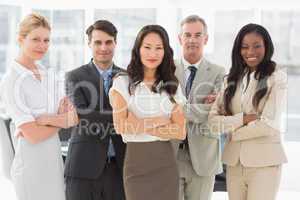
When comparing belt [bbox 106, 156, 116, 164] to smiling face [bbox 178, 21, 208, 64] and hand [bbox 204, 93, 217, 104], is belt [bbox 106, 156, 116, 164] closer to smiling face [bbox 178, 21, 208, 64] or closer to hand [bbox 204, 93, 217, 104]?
hand [bbox 204, 93, 217, 104]

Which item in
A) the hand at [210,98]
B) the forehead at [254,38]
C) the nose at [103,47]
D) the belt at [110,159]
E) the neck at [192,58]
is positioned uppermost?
the forehead at [254,38]

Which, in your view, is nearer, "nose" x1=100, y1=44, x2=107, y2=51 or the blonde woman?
the blonde woman

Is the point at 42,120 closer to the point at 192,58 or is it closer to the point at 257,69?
the point at 192,58

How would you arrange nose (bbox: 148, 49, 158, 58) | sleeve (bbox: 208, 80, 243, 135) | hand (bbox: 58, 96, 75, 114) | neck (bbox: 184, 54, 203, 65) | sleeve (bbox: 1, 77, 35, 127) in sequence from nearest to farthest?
sleeve (bbox: 1, 77, 35, 127) < nose (bbox: 148, 49, 158, 58) < hand (bbox: 58, 96, 75, 114) < sleeve (bbox: 208, 80, 243, 135) < neck (bbox: 184, 54, 203, 65)

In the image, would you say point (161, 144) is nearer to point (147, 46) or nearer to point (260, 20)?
point (147, 46)

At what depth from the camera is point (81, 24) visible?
7098 millimetres

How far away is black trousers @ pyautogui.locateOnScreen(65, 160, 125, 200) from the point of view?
279cm

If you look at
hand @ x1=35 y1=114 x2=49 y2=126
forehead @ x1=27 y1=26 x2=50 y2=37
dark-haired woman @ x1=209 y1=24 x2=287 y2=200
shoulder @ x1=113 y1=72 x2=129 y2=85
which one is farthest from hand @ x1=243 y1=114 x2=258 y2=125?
forehead @ x1=27 y1=26 x2=50 y2=37

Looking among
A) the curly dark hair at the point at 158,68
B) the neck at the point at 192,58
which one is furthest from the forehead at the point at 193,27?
the curly dark hair at the point at 158,68

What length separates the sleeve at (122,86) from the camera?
249 cm

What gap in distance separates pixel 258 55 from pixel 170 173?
94 centimetres

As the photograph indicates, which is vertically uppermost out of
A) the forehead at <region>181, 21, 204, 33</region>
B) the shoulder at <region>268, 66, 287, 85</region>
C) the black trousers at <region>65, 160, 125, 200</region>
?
the forehead at <region>181, 21, 204, 33</region>

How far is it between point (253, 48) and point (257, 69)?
0.46 feet

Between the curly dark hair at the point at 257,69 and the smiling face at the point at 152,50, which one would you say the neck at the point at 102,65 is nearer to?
the smiling face at the point at 152,50
